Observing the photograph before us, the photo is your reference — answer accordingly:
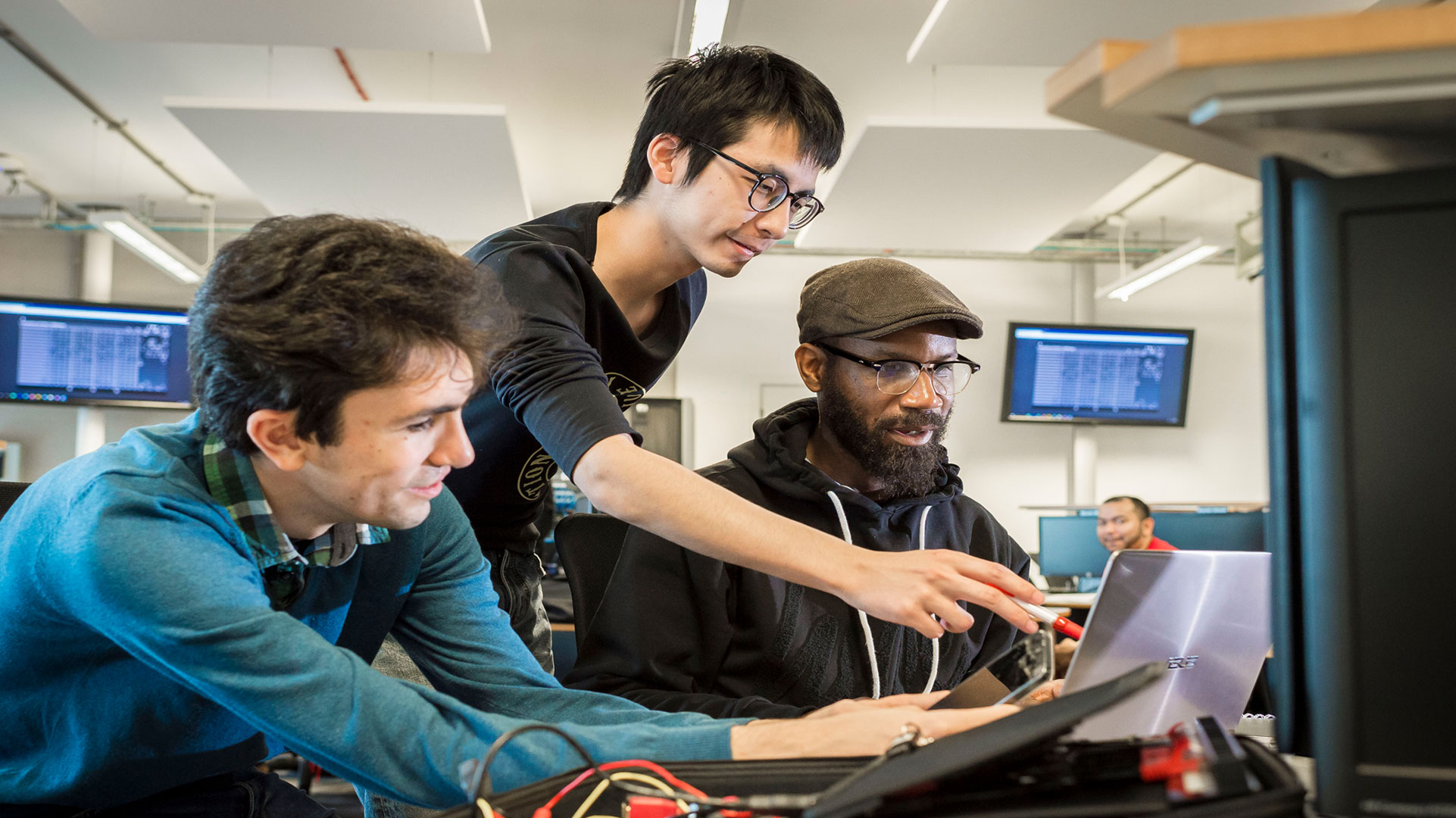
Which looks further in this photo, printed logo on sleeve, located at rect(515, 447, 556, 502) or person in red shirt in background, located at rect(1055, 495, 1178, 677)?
person in red shirt in background, located at rect(1055, 495, 1178, 677)

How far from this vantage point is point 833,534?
1.58 metres

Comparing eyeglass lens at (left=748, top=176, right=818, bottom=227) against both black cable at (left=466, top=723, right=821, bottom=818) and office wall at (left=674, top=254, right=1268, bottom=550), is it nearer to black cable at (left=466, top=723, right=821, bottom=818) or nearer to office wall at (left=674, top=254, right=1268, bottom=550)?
black cable at (left=466, top=723, right=821, bottom=818)

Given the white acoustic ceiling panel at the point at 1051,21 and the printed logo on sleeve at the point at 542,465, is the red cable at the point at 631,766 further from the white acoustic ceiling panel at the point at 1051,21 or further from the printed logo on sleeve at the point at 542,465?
the white acoustic ceiling panel at the point at 1051,21

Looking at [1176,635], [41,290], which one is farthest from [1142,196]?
[41,290]

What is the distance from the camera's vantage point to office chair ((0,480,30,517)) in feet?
4.13

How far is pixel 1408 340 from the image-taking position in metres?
0.54

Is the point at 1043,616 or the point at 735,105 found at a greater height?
the point at 735,105

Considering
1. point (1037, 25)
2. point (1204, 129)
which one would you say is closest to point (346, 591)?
point (1204, 129)

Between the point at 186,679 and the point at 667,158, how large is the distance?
0.96 meters

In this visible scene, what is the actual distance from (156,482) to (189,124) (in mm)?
3677

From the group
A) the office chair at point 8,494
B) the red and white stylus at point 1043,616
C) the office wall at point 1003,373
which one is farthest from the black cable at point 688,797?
the office wall at point 1003,373

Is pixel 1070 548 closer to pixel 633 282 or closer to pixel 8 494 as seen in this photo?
pixel 633 282

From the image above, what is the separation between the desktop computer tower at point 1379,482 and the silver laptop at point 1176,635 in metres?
0.29

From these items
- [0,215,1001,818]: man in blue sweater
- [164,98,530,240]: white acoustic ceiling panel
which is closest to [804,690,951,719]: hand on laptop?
[0,215,1001,818]: man in blue sweater
